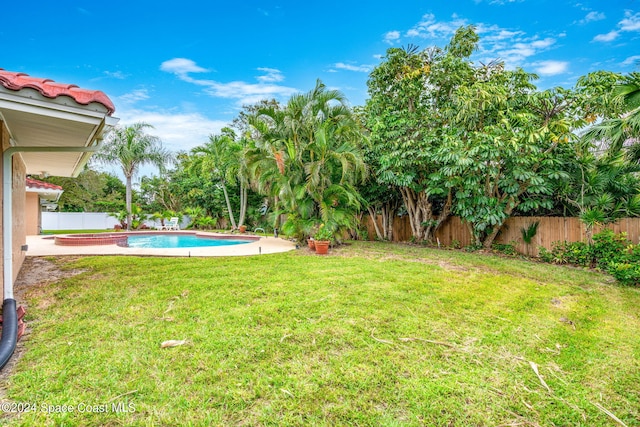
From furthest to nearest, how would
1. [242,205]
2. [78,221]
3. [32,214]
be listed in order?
[78,221] → [242,205] → [32,214]

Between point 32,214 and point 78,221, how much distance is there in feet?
22.1

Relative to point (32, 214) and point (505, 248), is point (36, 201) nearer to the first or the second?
point (32, 214)

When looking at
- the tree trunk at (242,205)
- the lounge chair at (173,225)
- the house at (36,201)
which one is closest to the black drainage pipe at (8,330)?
the house at (36,201)

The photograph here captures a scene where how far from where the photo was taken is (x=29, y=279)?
5.87 meters

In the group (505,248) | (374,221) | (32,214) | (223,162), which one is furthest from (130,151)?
(505,248)

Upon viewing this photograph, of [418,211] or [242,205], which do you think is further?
[242,205]

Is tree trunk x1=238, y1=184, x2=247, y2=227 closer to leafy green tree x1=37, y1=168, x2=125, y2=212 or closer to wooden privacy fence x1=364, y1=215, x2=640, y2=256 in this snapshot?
wooden privacy fence x1=364, y1=215, x2=640, y2=256

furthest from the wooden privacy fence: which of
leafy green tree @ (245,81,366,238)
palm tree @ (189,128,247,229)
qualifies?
palm tree @ (189,128,247,229)

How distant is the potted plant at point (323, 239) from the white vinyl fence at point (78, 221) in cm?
1629

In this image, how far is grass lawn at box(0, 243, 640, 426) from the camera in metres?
2.31

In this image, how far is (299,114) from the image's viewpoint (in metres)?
10.5

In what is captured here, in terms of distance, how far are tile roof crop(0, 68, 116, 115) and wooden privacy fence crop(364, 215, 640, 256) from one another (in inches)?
450

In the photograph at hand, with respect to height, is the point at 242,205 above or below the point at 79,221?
above

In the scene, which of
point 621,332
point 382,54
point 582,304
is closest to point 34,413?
point 621,332
